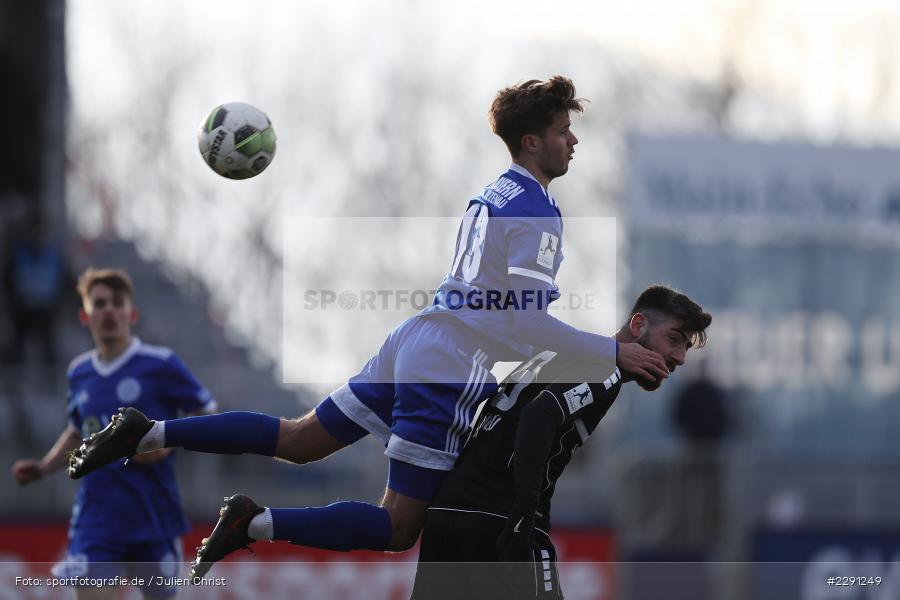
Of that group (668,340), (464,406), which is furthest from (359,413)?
(668,340)

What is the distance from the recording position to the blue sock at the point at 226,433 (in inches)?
285

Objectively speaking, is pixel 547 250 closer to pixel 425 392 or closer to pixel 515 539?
pixel 425 392

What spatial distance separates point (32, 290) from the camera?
1587cm

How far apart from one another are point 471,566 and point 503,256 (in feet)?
4.49

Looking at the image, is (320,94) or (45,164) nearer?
(45,164)

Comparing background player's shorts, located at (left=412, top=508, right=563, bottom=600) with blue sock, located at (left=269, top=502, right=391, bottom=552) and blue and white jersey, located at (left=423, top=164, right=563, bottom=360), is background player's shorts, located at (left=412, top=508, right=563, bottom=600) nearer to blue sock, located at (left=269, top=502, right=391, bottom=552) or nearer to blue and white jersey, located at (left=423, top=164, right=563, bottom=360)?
blue sock, located at (left=269, top=502, right=391, bottom=552)

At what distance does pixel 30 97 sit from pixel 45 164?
97 cm

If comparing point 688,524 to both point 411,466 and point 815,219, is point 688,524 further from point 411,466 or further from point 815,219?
point 411,466

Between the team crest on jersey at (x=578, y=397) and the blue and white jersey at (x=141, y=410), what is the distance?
283cm

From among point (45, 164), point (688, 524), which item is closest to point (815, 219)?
point (688, 524)

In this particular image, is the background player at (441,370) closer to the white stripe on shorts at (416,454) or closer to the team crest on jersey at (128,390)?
the white stripe on shorts at (416,454)

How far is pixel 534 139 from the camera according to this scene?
289 inches

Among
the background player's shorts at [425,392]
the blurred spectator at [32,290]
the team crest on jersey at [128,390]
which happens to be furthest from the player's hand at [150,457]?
the blurred spectator at [32,290]

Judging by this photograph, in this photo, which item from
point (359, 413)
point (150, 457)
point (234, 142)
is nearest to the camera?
point (359, 413)
